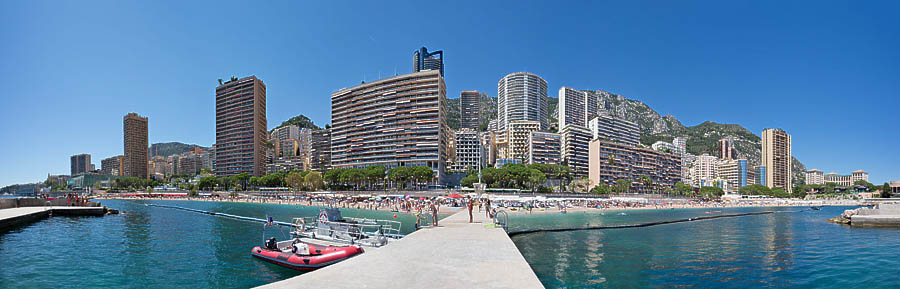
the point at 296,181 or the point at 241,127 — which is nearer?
the point at 296,181

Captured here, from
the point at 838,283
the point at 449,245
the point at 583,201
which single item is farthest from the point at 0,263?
the point at 583,201

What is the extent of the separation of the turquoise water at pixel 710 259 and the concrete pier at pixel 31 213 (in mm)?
39711

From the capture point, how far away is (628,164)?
503ft

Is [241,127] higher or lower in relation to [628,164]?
higher

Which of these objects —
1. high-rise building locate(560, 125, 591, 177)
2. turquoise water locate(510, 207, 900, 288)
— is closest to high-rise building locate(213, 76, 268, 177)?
high-rise building locate(560, 125, 591, 177)

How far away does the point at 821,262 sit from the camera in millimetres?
22328

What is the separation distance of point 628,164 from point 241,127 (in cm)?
14619

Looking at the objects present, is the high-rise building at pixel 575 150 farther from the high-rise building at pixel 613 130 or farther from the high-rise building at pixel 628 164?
the high-rise building at pixel 613 130

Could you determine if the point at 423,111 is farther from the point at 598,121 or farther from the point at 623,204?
the point at 598,121

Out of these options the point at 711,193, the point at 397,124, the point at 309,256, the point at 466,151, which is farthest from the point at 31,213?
the point at 711,193

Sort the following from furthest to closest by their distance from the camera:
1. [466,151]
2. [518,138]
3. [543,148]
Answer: [518,138], [543,148], [466,151]

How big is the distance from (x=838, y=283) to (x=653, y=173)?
519ft

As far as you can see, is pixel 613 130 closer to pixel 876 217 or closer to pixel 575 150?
pixel 575 150

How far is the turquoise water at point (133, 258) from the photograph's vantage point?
17625 mm
